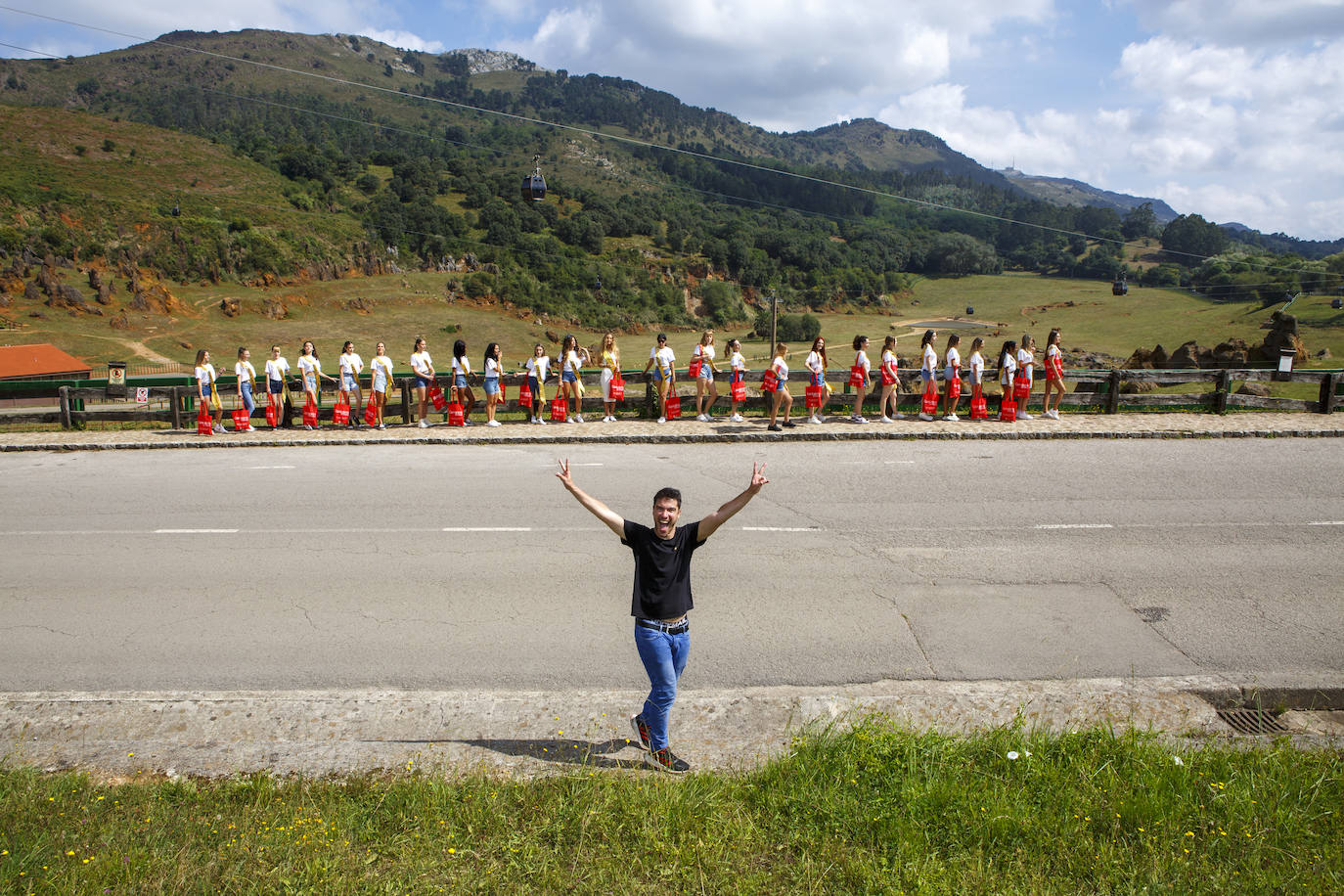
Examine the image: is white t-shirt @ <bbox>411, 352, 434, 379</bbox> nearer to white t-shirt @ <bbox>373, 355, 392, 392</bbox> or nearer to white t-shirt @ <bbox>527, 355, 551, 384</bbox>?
white t-shirt @ <bbox>373, 355, 392, 392</bbox>

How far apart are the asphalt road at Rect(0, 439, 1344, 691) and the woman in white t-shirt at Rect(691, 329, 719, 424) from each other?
11.4 ft

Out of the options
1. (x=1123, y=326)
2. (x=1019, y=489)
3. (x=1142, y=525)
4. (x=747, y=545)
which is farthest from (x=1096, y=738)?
(x=1123, y=326)

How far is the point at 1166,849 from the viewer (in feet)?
12.9

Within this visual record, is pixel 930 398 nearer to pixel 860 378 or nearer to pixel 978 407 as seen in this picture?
pixel 978 407

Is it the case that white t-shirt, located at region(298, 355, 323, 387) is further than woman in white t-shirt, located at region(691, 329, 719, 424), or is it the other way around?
white t-shirt, located at region(298, 355, 323, 387)

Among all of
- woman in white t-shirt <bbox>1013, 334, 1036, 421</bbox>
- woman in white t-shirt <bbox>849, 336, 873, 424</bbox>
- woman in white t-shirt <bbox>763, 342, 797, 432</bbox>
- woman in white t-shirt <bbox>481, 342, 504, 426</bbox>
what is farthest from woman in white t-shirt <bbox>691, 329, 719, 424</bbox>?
woman in white t-shirt <bbox>1013, 334, 1036, 421</bbox>

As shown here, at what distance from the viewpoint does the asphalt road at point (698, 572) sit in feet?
21.2

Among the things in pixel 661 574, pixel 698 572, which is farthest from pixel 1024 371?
pixel 661 574

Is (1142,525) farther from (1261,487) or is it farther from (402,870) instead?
(402,870)

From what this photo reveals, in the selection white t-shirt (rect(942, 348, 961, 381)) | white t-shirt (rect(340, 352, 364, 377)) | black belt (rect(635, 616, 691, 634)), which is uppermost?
white t-shirt (rect(942, 348, 961, 381))

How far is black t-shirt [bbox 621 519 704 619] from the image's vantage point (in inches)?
191

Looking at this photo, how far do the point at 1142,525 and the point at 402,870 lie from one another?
8895 mm

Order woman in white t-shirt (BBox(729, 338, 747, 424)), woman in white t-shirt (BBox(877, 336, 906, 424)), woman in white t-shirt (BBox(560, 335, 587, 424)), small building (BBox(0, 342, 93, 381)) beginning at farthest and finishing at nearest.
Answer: small building (BBox(0, 342, 93, 381)) → woman in white t-shirt (BBox(560, 335, 587, 424)) → woman in white t-shirt (BBox(729, 338, 747, 424)) → woman in white t-shirt (BBox(877, 336, 906, 424))

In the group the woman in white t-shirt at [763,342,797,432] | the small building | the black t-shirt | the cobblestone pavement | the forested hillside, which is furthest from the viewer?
the forested hillside
